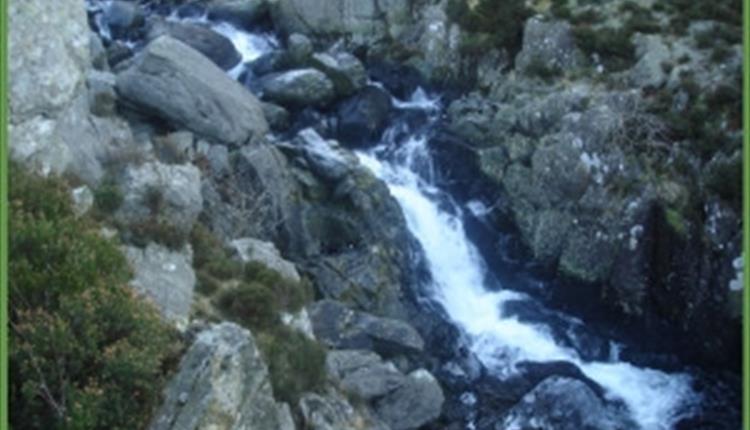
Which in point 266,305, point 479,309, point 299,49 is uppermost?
point 266,305

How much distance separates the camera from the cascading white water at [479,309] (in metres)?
28.7

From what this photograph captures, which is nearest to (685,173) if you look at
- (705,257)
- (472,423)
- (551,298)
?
(705,257)

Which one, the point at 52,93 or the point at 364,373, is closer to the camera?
the point at 52,93

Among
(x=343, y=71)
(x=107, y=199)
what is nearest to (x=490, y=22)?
(x=343, y=71)

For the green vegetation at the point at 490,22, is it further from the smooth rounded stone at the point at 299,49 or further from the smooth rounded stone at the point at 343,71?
the smooth rounded stone at the point at 299,49

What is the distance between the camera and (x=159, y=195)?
23.4m

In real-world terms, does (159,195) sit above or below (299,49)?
above

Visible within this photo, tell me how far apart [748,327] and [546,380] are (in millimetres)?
15972

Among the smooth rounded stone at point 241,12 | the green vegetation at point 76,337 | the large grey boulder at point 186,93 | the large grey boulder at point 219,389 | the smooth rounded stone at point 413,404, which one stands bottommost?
the smooth rounded stone at point 241,12

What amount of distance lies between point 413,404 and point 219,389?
10800mm

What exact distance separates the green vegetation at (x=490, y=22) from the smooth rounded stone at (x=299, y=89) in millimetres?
7104

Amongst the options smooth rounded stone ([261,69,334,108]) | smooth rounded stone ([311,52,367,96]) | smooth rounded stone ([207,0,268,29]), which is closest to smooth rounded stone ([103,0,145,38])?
smooth rounded stone ([207,0,268,29])

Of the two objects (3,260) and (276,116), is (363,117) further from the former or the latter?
(3,260)

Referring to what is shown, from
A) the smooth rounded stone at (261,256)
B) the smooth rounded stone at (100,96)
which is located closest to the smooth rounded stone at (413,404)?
the smooth rounded stone at (261,256)
